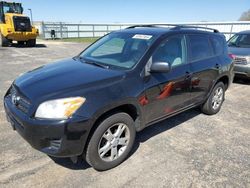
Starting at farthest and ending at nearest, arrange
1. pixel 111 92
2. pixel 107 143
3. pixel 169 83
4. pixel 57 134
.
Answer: pixel 169 83, pixel 107 143, pixel 111 92, pixel 57 134

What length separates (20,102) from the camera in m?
2.96

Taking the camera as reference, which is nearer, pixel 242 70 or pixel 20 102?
pixel 20 102

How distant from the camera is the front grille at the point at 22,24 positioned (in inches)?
675

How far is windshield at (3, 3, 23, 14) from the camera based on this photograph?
733 inches

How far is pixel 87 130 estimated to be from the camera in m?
2.73

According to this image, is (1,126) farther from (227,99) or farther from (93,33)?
(93,33)

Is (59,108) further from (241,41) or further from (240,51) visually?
(241,41)

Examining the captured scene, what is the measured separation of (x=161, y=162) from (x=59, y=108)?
5.40ft

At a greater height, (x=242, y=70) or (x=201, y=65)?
(x=201, y=65)

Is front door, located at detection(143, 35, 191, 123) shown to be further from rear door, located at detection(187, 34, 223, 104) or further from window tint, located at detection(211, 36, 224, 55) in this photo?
window tint, located at detection(211, 36, 224, 55)

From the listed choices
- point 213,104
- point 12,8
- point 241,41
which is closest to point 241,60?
point 241,41

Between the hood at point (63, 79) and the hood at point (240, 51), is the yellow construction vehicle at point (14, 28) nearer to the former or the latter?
the hood at point (240, 51)

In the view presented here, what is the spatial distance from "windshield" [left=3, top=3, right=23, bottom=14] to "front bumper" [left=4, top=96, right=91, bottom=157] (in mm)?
18864

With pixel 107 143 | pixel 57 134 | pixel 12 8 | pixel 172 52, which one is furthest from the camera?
pixel 12 8
